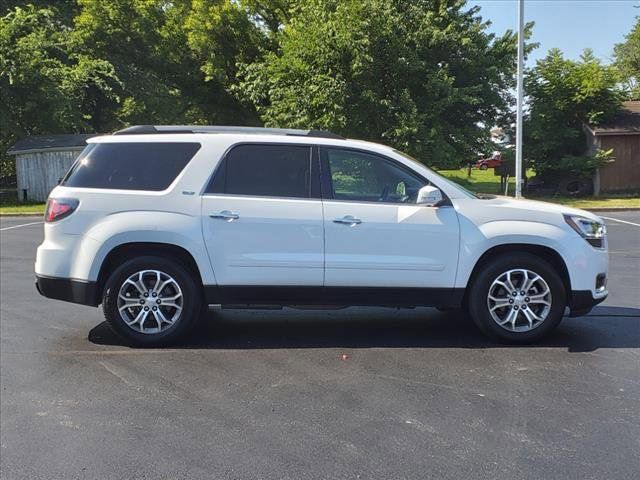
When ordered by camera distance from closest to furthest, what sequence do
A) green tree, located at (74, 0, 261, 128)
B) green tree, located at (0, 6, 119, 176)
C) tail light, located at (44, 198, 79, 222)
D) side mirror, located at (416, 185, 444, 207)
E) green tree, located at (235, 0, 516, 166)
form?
1. side mirror, located at (416, 185, 444, 207)
2. tail light, located at (44, 198, 79, 222)
3. green tree, located at (235, 0, 516, 166)
4. green tree, located at (0, 6, 119, 176)
5. green tree, located at (74, 0, 261, 128)

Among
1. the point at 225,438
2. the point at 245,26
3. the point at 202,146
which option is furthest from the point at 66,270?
the point at 245,26

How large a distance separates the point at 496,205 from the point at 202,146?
2.58 metres

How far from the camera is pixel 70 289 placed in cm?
518

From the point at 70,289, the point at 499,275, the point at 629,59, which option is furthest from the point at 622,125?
the point at 70,289

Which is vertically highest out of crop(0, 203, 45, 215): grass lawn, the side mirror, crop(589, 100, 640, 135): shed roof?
crop(589, 100, 640, 135): shed roof

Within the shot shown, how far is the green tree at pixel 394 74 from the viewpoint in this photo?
21.0m

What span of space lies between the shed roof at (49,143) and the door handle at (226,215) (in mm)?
20515

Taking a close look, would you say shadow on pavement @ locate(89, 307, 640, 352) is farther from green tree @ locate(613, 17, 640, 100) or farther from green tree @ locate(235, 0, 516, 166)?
green tree @ locate(613, 17, 640, 100)

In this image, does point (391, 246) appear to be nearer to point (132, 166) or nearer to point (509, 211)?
point (509, 211)

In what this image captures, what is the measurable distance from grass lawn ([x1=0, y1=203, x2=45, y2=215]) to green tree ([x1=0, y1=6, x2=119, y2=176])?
366 centimetres

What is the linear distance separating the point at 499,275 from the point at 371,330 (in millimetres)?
1319

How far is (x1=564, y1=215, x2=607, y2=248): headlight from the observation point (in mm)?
5156

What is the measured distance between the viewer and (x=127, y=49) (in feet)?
103

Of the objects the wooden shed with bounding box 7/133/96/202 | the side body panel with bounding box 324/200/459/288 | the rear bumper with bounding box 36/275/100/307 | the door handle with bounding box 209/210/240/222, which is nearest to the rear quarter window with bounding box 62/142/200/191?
the door handle with bounding box 209/210/240/222
